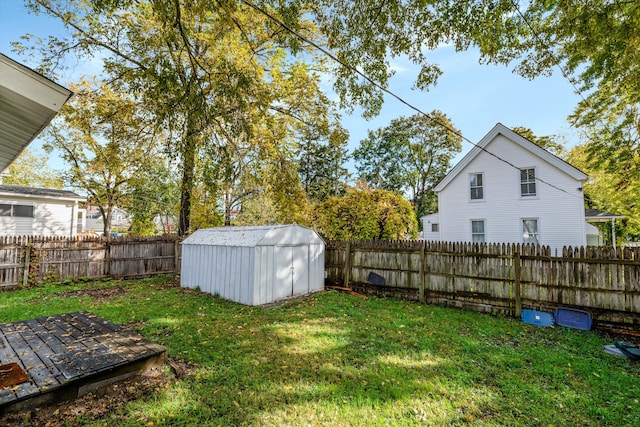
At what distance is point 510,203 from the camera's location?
12.5 meters

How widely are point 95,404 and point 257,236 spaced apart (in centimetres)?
437

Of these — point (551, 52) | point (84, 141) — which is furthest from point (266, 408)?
point (84, 141)

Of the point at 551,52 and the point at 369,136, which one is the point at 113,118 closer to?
the point at 551,52

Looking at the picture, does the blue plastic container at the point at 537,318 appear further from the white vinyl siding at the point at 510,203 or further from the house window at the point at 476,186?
the house window at the point at 476,186

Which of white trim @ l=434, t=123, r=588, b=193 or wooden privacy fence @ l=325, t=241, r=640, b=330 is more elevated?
white trim @ l=434, t=123, r=588, b=193

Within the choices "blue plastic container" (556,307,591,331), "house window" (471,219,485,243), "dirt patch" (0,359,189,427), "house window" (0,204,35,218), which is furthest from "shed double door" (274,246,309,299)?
"house window" (0,204,35,218)

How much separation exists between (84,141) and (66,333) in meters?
16.4

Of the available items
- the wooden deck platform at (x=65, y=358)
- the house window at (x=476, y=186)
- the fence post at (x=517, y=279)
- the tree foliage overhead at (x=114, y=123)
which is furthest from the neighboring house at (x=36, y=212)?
the house window at (x=476, y=186)

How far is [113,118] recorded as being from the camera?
8.88 m

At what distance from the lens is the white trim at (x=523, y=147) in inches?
443

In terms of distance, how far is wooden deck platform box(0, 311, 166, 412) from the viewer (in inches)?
105

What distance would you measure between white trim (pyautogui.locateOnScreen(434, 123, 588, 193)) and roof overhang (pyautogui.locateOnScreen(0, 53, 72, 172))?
466 inches

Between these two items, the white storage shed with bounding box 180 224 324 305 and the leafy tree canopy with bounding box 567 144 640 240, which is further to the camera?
the leafy tree canopy with bounding box 567 144 640 240

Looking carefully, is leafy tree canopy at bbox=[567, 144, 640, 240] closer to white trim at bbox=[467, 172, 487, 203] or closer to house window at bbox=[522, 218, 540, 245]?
house window at bbox=[522, 218, 540, 245]
